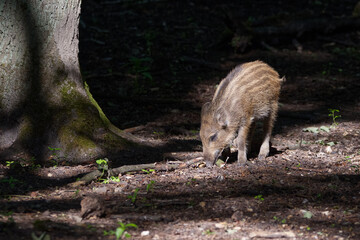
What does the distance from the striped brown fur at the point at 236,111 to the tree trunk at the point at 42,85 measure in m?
1.06

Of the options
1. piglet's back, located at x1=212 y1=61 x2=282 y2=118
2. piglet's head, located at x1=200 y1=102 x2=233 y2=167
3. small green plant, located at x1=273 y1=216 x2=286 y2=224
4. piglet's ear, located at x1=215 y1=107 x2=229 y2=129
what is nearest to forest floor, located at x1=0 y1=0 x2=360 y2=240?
small green plant, located at x1=273 y1=216 x2=286 y2=224

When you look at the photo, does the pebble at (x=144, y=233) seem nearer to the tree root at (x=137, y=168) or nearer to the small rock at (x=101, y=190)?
the small rock at (x=101, y=190)

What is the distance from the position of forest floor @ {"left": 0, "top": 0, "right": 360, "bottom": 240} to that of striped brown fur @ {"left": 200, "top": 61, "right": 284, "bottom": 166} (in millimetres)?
256

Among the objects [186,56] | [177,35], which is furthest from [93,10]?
[186,56]

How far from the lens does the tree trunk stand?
200 inches

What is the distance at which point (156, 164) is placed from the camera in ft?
16.7

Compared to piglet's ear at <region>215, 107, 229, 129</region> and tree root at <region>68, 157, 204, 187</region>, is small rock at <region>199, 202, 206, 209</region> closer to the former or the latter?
tree root at <region>68, 157, 204, 187</region>

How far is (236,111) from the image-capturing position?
18.1ft

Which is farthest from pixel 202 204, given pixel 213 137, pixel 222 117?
pixel 222 117

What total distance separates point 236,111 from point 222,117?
0.17m

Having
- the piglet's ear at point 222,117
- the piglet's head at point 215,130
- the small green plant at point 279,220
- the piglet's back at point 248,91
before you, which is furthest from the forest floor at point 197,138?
the piglet's back at point 248,91

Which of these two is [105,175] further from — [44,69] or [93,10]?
[93,10]

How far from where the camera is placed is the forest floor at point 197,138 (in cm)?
362

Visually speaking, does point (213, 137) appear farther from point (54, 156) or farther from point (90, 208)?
point (90, 208)
